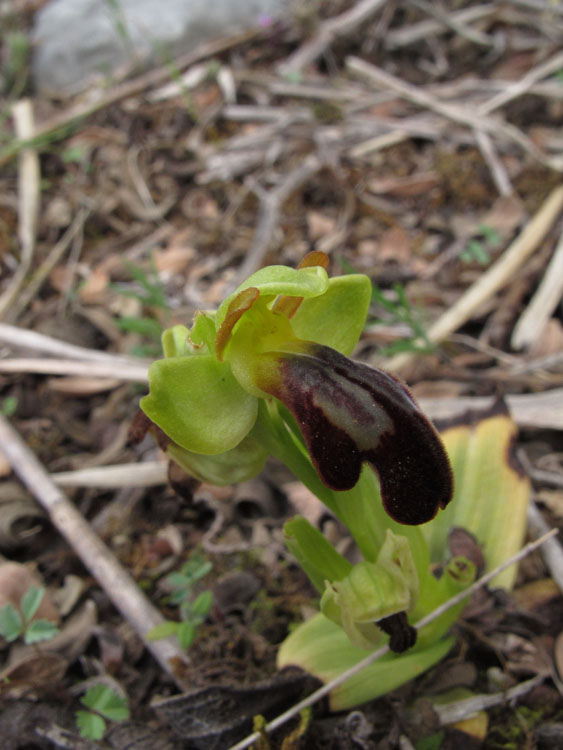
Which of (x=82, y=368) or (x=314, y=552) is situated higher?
(x=82, y=368)

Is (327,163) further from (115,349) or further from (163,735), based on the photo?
(163,735)

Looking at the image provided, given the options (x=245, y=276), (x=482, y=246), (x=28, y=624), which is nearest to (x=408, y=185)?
(x=482, y=246)

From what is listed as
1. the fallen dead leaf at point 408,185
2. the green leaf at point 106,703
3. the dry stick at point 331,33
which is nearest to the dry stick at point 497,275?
the fallen dead leaf at point 408,185

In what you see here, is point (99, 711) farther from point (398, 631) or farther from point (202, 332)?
point (202, 332)

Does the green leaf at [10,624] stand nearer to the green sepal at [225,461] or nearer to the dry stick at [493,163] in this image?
the green sepal at [225,461]

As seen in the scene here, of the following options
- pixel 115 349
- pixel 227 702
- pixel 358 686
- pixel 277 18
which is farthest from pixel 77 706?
pixel 277 18
